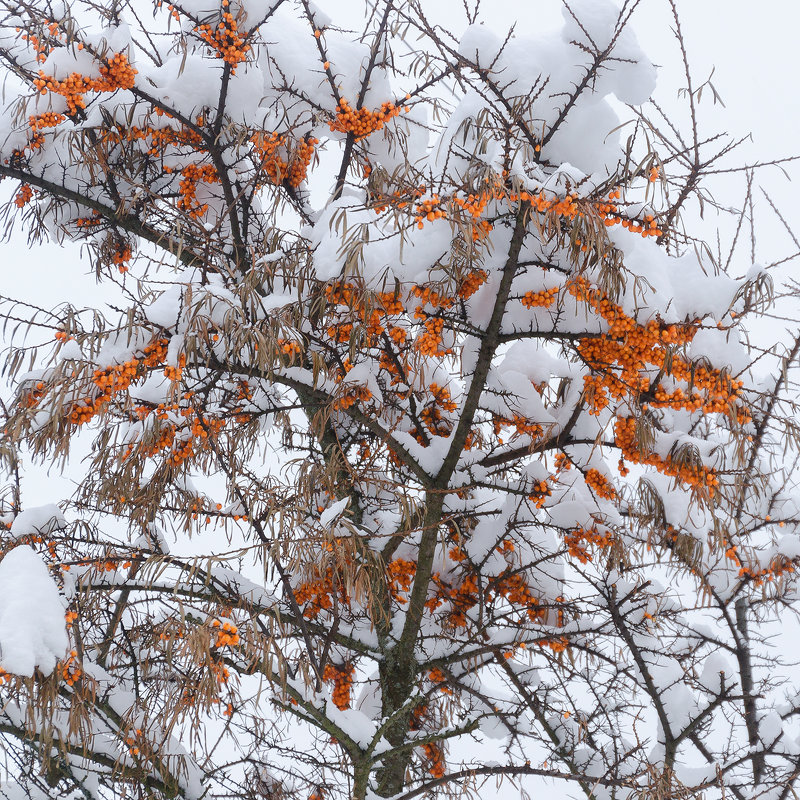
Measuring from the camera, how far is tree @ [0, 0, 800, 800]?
2.27 metres

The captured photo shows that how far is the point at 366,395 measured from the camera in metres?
2.82

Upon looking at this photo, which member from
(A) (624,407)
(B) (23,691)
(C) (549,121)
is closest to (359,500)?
(A) (624,407)

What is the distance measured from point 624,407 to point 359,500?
1.26 meters

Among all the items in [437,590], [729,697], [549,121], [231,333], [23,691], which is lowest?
[23,691]

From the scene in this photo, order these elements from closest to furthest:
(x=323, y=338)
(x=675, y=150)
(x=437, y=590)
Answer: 1. (x=675, y=150)
2. (x=323, y=338)
3. (x=437, y=590)

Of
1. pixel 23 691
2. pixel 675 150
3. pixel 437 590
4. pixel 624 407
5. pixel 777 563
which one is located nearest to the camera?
pixel 23 691

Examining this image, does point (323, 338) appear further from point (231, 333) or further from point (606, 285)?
point (606, 285)

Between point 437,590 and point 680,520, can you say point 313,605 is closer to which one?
point 437,590

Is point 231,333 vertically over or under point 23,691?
over

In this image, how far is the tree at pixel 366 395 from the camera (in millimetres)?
2271

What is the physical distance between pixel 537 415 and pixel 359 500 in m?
0.94

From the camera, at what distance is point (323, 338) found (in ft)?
9.24

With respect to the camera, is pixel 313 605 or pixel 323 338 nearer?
pixel 323 338

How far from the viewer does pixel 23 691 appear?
2.23 meters
